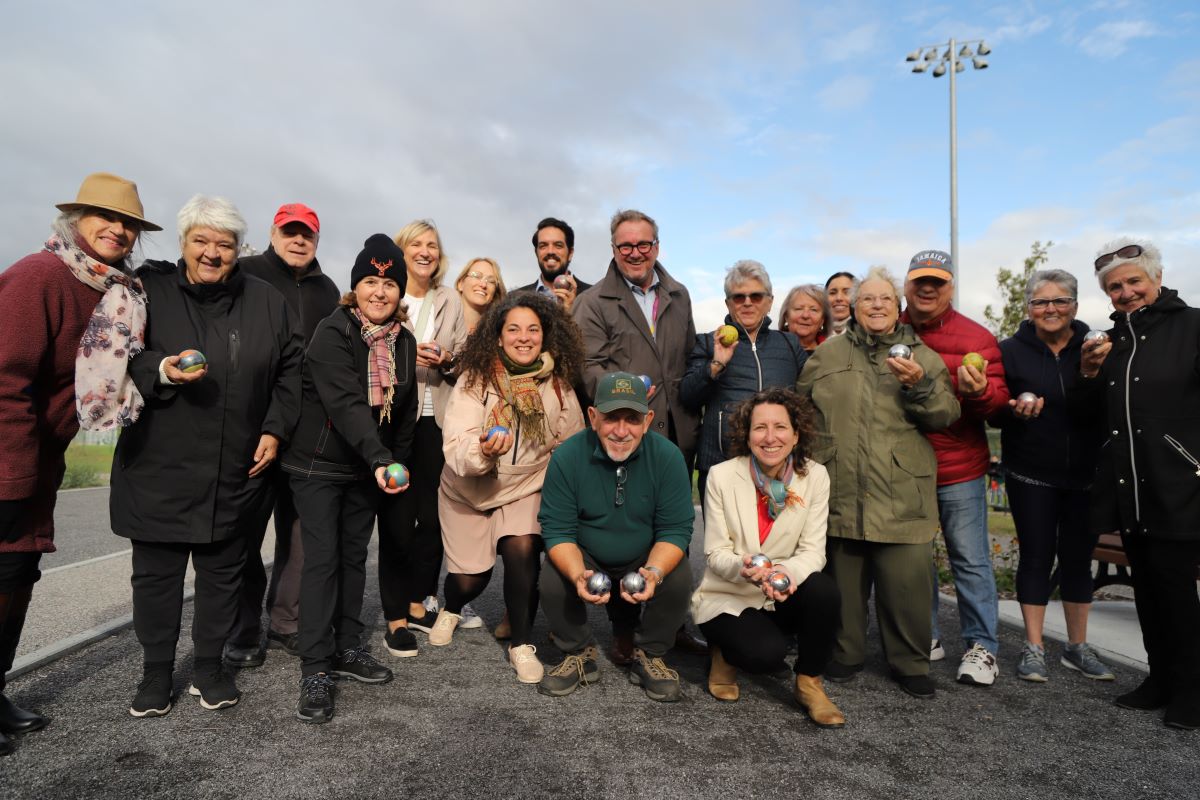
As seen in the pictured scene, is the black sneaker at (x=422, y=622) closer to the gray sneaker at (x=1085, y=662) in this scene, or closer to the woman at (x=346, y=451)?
the woman at (x=346, y=451)

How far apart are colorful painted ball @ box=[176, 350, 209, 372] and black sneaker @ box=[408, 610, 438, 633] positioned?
2.52 meters

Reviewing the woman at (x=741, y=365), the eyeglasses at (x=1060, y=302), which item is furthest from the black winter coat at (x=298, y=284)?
the eyeglasses at (x=1060, y=302)

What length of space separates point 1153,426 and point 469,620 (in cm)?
457

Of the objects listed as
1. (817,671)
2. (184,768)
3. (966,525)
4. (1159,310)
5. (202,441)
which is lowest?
(184,768)

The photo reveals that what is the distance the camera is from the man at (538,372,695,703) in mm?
4098

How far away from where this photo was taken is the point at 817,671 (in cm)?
387

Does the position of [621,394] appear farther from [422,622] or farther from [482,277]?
[422,622]

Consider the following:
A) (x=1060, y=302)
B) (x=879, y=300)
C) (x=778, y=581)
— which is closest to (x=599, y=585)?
(x=778, y=581)

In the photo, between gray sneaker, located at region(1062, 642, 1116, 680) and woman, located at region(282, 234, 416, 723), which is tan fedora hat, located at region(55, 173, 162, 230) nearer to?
woman, located at region(282, 234, 416, 723)

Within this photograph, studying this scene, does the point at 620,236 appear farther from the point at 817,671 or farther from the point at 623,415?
the point at 817,671

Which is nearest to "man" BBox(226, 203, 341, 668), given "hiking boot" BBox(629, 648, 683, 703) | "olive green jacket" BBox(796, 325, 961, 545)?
"hiking boot" BBox(629, 648, 683, 703)

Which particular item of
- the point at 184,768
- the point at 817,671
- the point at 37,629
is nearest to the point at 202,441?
the point at 184,768

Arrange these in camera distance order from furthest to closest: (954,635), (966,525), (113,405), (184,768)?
(954,635)
(966,525)
(113,405)
(184,768)

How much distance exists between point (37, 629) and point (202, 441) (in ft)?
8.74
